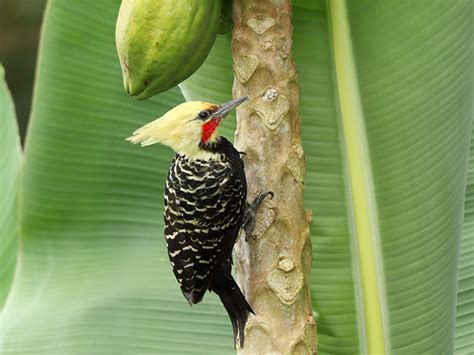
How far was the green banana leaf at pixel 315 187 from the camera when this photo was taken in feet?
5.43

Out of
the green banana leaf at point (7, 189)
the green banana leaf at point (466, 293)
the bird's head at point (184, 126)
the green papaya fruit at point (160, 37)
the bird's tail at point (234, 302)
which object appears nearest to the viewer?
the green papaya fruit at point (160, 37)

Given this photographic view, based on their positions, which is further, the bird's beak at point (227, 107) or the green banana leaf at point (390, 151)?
the green banana leaf at point (390, 151)

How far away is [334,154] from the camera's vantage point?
1.78 meters

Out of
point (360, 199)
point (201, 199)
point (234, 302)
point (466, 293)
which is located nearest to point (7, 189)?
point (201, 199)

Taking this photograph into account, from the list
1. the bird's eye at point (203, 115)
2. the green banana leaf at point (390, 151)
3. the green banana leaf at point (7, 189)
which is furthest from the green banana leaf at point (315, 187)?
the green banana leaf at point (7, 189)

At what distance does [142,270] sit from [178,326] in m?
0.18

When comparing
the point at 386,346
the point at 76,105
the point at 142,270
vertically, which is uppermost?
the point at 76,105

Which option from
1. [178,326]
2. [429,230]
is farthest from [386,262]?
[178,326]

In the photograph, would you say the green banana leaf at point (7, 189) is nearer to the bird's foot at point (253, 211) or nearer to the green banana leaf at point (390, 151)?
the green banana leaf at point (390, 151)

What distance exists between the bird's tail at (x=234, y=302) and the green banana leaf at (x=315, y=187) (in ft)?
0.65

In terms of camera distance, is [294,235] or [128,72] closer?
[128,72]

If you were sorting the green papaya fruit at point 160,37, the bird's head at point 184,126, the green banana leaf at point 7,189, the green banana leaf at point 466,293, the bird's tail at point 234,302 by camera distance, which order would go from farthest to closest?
1. the green banana leaf at point 7,189
2. the green banana leaf at point 466,293
3. the bird's head at point 184,126
4. the bird's tail at point 234,302
5. the green papaya fruit at point 160,37

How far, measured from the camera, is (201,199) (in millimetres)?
1841

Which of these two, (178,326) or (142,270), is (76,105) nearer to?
(142,270)
